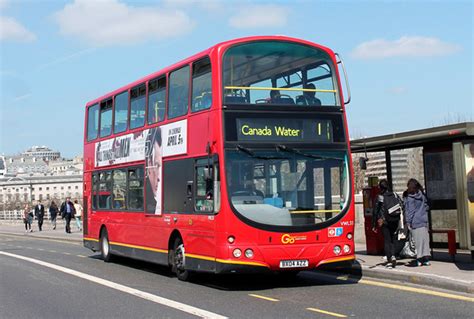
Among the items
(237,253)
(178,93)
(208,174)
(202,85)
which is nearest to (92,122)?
(178,93)

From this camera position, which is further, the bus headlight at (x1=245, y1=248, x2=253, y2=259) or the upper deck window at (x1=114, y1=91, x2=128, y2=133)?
the upper deck window at (x1=114, y1=91, x2=128, y2=133)

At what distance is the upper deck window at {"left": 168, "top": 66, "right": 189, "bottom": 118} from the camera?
13823 mm

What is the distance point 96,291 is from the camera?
510 inches

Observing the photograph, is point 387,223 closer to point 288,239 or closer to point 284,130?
point 288,239

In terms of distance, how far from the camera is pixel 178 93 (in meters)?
14.2

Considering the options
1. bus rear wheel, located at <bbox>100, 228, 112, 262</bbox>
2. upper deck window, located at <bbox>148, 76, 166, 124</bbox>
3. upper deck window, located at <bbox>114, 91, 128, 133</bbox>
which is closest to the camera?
upper deck window, located at <bbox>148, 76, 166, 124</bbox>

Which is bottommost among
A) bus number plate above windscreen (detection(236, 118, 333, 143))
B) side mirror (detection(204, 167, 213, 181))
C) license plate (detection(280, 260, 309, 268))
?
license plate (detection(280, 260, 309, 268))

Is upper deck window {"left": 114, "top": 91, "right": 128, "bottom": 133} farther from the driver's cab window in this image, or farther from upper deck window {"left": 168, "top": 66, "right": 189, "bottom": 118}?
the driver's cab window

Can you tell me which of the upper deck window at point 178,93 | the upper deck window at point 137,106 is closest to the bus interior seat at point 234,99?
the upper deck window at point 178,93

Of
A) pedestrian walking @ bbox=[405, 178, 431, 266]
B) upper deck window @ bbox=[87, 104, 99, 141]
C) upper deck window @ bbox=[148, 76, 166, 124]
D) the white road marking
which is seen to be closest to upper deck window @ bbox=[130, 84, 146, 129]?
upper deck window @ bbox=[148, 76, 166, 124]

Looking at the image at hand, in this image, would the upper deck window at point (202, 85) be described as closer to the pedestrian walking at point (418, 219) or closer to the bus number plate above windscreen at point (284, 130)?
the bus number plate above windscreen at point (284, 130)

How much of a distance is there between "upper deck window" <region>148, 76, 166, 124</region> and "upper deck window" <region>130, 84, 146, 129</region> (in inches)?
16.8

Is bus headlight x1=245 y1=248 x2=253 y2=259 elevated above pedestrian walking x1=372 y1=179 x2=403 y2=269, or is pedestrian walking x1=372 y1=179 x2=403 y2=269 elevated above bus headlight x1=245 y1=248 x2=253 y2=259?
pedestrian walking x1=372 y1=179 x2=403 y2=269

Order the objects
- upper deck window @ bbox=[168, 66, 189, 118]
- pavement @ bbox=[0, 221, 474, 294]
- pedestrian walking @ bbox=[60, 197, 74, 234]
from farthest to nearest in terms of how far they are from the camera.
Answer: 1. pedestrian walking @ bbox=[60, 197, 74, 234]
2. upper deck window @ bbox=[168, 66, 189, 118]
3. pavement @ bbox=[0, 221, 474, 294]
